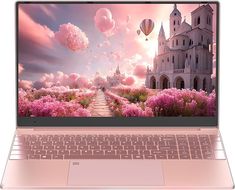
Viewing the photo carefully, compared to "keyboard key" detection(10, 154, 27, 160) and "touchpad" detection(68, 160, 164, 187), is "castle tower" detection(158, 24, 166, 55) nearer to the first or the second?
"touchpad" detection(68, 160, 164, 187)

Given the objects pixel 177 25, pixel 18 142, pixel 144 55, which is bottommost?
pixel 18 142

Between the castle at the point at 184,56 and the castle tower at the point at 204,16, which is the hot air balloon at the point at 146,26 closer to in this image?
the castle at the point at 184,56

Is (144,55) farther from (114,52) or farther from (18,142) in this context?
(18,142)

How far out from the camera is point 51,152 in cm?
206

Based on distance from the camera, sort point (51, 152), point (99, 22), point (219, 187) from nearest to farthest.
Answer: point (219, 187) < point (51, 152) < point (99, 22)

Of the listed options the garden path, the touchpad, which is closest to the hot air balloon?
the garden path

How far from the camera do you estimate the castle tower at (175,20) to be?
2207 millimetres

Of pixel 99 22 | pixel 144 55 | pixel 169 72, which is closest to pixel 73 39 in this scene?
pixel 99 22

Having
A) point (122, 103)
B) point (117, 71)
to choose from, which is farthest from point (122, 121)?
point (117, 71)

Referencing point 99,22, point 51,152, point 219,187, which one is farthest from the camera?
point 99,22

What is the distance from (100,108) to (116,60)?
0.79 ft

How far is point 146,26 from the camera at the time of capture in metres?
2.21

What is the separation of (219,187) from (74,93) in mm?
813

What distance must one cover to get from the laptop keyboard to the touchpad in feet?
0.13
